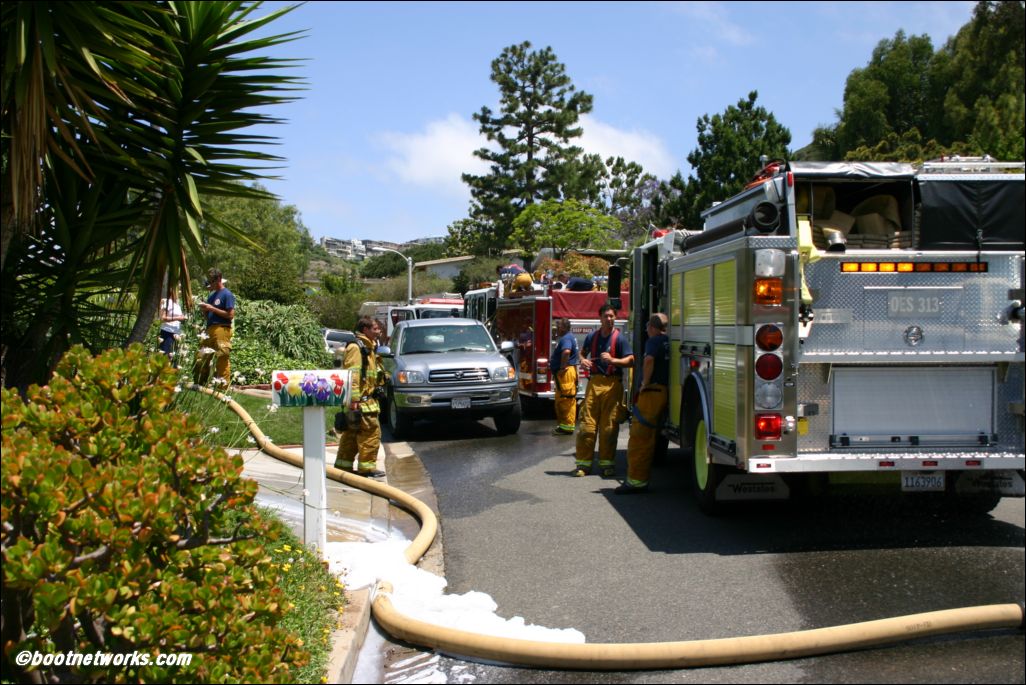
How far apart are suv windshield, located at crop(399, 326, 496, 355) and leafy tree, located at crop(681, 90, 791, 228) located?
104 ft

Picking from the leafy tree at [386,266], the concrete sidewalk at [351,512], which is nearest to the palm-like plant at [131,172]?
the concrete sidewalk at [351,512]

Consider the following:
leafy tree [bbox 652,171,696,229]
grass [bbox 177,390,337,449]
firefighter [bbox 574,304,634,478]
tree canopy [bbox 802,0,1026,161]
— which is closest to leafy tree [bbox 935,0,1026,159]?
tree canopy [bbox 802,0,1026,161]

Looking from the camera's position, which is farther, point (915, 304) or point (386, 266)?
point (386, 266)

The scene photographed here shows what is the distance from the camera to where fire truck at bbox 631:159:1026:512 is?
7.04 meters

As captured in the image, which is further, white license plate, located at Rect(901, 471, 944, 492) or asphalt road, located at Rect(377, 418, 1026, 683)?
white license plate, located at Rect(901, 471, 944, 492)

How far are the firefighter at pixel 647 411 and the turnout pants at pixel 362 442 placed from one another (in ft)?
8.46

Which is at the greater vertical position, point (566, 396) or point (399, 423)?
point (566, 396)

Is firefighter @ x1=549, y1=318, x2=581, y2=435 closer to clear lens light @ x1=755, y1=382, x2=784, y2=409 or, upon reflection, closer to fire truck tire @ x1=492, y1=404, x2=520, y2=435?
fire truck tire @ x1=492, y1=404, x2=520, y2=435

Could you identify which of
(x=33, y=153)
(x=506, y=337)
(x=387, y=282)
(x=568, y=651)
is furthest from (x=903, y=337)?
(x=387, y=282)

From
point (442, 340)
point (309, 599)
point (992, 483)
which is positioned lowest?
point (309, 599)

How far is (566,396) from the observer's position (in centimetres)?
1443

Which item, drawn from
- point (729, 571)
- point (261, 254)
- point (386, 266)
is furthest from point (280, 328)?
point (386, 266)

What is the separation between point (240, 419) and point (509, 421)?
5921 millimetres

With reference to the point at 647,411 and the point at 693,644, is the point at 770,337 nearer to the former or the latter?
the point at 647,411
